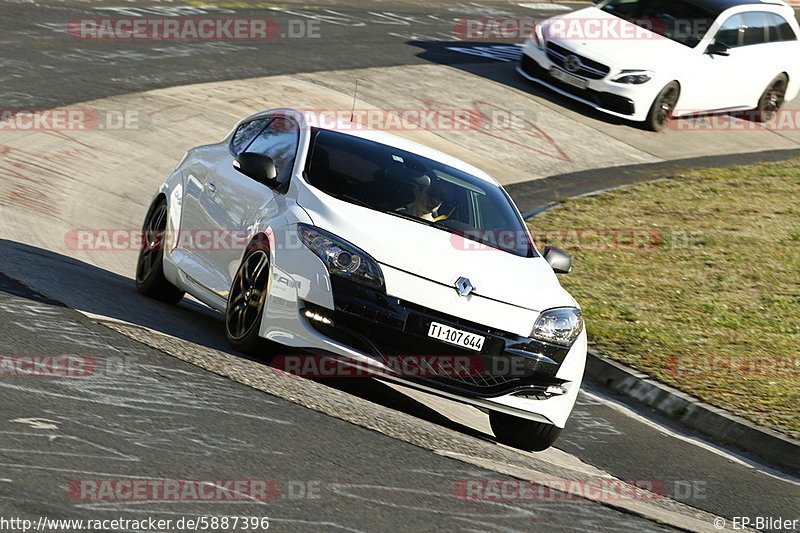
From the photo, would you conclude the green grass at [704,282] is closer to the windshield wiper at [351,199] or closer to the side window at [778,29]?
the windshield wiper at [351,199]

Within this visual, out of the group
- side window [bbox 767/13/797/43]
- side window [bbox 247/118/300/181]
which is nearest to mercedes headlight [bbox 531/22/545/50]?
side window [bbox 767/13/797/43]

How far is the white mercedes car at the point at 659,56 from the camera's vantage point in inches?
761

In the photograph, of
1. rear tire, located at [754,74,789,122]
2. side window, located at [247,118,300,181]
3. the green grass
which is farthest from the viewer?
rear tire, located at [754,74,789,122]

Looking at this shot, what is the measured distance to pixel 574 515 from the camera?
5.91 m

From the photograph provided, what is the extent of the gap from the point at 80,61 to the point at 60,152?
4.55m

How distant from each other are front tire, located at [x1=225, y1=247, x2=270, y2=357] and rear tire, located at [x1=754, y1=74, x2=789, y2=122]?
640 inches

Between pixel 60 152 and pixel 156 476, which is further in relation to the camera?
pixel 60 152

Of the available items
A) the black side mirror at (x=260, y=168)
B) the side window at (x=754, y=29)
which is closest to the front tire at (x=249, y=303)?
the black side mirror at (x=260, y=168)

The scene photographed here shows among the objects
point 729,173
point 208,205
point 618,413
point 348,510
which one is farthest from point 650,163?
point 348,510

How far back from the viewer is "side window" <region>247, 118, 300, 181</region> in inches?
325

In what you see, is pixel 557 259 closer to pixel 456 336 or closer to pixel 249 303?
pixel 456 336

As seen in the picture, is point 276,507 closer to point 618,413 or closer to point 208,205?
point 208,205

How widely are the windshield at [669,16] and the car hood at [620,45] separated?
0.60ft

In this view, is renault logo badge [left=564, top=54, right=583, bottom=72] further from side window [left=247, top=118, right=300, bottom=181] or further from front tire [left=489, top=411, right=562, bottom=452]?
front tire [left=489, top=411, right=562, bottom=452]
